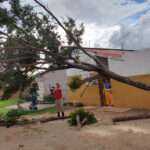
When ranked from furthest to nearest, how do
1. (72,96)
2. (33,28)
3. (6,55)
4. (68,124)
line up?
1. (72,96)
2. (33,28)
3. (68,124)
4. (6,55)

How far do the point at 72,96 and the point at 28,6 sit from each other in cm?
1247

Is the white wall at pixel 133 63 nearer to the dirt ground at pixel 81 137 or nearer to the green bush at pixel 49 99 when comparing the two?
the dirt ground at pixel 81 137

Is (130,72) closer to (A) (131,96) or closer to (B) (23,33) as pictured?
(A) (131,96)

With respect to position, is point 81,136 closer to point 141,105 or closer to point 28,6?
point 28,6

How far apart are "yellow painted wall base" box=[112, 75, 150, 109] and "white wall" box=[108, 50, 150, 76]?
468mm

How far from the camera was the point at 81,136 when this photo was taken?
449 inches

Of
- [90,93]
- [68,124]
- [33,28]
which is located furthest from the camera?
[90,93]

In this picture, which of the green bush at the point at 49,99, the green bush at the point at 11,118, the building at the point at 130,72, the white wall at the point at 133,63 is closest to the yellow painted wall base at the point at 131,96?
the building at the point at 130,72

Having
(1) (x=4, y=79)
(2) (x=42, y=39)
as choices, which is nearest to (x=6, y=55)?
(2) (x=42, y=39)

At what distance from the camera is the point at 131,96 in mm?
19219

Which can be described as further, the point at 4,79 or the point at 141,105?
the point at 141,105

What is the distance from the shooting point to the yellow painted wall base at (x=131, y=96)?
18122 millimetres

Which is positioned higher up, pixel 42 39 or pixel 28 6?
pixel 28 6

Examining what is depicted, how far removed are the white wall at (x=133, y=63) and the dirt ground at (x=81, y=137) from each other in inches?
215
